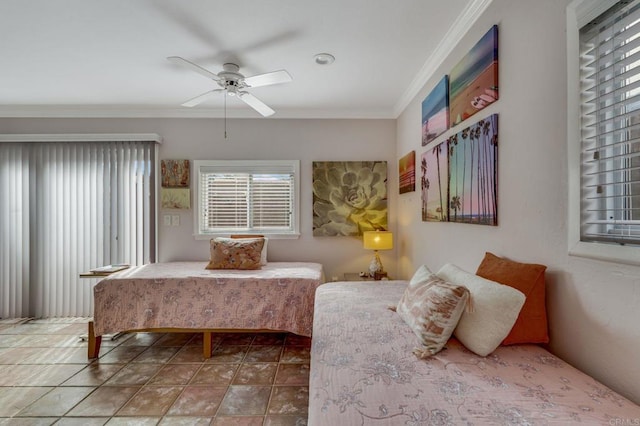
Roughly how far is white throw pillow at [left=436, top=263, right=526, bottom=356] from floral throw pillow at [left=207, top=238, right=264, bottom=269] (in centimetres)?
216

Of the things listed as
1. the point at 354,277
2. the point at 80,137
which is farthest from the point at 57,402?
the point at 80,137

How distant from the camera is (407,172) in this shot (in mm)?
3057

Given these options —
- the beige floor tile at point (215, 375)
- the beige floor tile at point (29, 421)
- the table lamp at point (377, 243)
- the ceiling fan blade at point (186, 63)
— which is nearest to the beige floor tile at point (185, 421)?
the beige floor tile at point (215, 375)

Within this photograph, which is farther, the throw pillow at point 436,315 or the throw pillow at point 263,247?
the throw pillow at point 263,247

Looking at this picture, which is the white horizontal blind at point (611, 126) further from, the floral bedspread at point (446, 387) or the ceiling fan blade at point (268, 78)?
the ceiling fan blade at point (268, 78)

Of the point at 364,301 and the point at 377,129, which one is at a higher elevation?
the point at 377,129

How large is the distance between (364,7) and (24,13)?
7.06 feet

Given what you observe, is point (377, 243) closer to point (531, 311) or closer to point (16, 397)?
point (531, 311)

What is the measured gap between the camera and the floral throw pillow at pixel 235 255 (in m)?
2.89

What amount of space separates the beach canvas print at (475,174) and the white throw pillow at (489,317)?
21.9 inches

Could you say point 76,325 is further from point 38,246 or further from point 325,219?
point 325,219

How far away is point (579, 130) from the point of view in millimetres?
1041

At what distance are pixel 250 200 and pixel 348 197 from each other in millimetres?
1236

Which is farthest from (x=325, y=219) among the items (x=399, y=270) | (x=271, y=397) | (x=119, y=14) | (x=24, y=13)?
(x=24, y=13)
